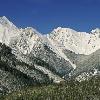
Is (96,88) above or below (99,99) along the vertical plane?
above

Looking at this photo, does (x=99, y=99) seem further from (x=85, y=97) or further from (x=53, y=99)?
(x=53, y=99)

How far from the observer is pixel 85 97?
182 meters

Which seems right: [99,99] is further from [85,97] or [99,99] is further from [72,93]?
[72,93]

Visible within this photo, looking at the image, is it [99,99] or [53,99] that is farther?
[53,99]

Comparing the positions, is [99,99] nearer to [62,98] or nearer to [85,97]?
[85,97]

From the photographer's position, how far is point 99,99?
170 meters

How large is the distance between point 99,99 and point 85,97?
40.7ft

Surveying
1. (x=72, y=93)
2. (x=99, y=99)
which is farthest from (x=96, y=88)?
(x=99, y=99)

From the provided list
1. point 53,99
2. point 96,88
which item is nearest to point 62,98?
point 53,99

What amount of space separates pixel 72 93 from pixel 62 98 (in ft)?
23.6

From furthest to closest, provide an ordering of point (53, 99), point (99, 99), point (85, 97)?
point (53, 99) → point (85, 97) → point (99, 99)

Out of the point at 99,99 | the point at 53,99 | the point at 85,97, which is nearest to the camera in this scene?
the point at 99,99

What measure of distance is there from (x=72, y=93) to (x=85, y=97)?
660 inches

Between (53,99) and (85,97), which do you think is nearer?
(85,97)
